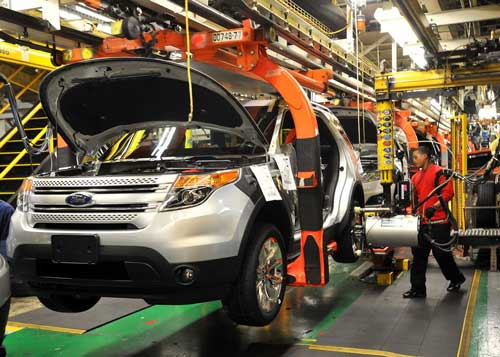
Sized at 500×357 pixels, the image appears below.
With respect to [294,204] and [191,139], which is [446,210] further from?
[191,139]

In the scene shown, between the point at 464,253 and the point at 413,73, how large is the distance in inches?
110

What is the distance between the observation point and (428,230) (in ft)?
18.8

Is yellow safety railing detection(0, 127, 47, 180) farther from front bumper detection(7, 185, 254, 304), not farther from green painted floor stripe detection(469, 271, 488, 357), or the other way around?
green painted floor stripe detection(469, 271, 488, 357)

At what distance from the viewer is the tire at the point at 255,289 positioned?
332 cm

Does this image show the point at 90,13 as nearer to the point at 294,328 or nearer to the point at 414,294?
the point at 294,328

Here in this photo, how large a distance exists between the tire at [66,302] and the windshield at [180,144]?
3.71 feet

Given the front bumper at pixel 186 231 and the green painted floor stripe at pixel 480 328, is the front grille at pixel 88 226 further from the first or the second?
the green painted floor stripe at pixel 480 328

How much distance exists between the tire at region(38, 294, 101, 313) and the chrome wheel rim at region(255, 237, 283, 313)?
1.17 metres

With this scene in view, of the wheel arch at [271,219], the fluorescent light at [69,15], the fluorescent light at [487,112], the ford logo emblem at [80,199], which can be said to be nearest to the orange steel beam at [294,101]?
the wheel arch at [271,219]

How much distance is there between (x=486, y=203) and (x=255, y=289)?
18.7 feet

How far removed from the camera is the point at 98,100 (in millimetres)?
3957

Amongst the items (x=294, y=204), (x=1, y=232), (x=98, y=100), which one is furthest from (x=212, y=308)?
(x=98, y=100)

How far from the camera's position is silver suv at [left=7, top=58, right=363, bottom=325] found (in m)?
2.97

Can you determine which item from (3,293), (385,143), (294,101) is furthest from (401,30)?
(3,293)
